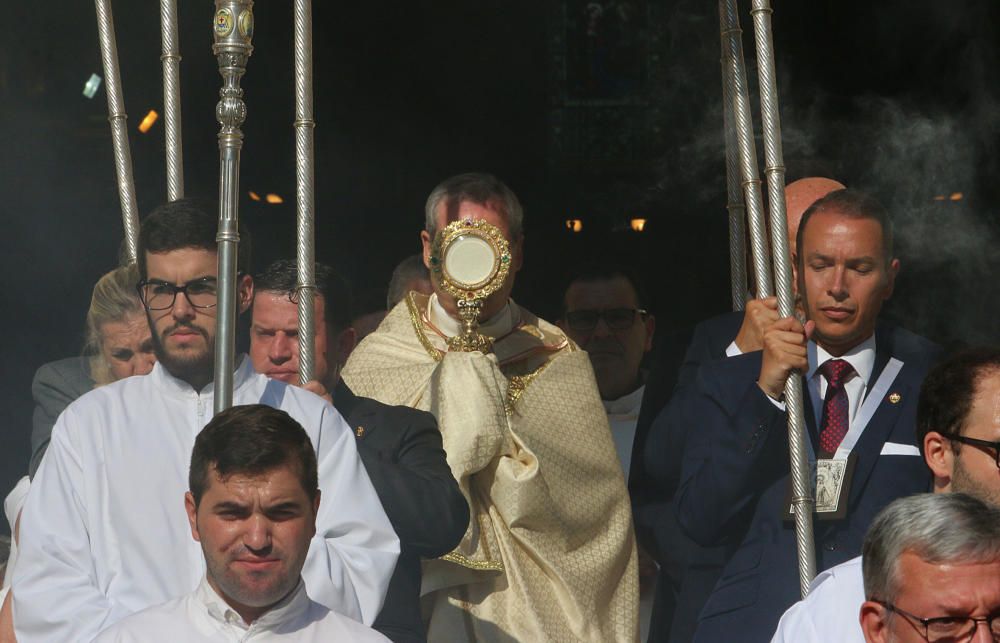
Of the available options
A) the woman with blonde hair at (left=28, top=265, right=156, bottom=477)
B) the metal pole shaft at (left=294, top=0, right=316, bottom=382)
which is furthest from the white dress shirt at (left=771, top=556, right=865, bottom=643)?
the woman with blonde hair at (left=28, top=265, right=156, bottom=477)

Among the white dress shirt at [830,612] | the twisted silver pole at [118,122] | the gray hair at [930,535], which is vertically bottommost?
the white dress shirt at [830,612]

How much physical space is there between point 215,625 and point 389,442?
1.05 m

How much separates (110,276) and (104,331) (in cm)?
15

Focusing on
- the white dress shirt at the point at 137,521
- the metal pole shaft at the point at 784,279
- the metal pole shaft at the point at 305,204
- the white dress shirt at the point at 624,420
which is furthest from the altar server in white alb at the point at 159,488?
the white dress shirt at the point at 624,420

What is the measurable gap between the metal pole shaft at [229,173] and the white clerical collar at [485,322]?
1.01 metres

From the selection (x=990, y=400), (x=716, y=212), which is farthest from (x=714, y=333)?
(x=716, y=212)

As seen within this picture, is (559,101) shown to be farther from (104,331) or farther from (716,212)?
(104,331)

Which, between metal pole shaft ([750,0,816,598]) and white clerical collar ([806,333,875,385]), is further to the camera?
white clerical collar ([806,333,875,385])

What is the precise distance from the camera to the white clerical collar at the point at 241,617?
3.72 metres

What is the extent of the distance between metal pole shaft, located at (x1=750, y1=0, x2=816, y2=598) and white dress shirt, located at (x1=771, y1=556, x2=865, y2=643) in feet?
A: 1.28

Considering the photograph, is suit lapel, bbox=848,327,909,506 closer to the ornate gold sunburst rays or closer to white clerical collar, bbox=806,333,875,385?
white clerical collar, bbox=806,333,875,385

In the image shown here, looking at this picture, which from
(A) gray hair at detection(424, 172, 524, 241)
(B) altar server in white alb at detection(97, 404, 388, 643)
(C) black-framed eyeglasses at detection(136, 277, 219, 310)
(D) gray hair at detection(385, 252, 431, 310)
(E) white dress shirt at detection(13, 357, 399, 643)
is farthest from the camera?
(D) gray hair at detection(385, 252, 431, 310)

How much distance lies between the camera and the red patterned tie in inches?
179

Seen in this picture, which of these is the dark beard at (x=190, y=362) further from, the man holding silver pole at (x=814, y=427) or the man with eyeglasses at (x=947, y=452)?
the man with eyeglasses at (x=947, y=452)
